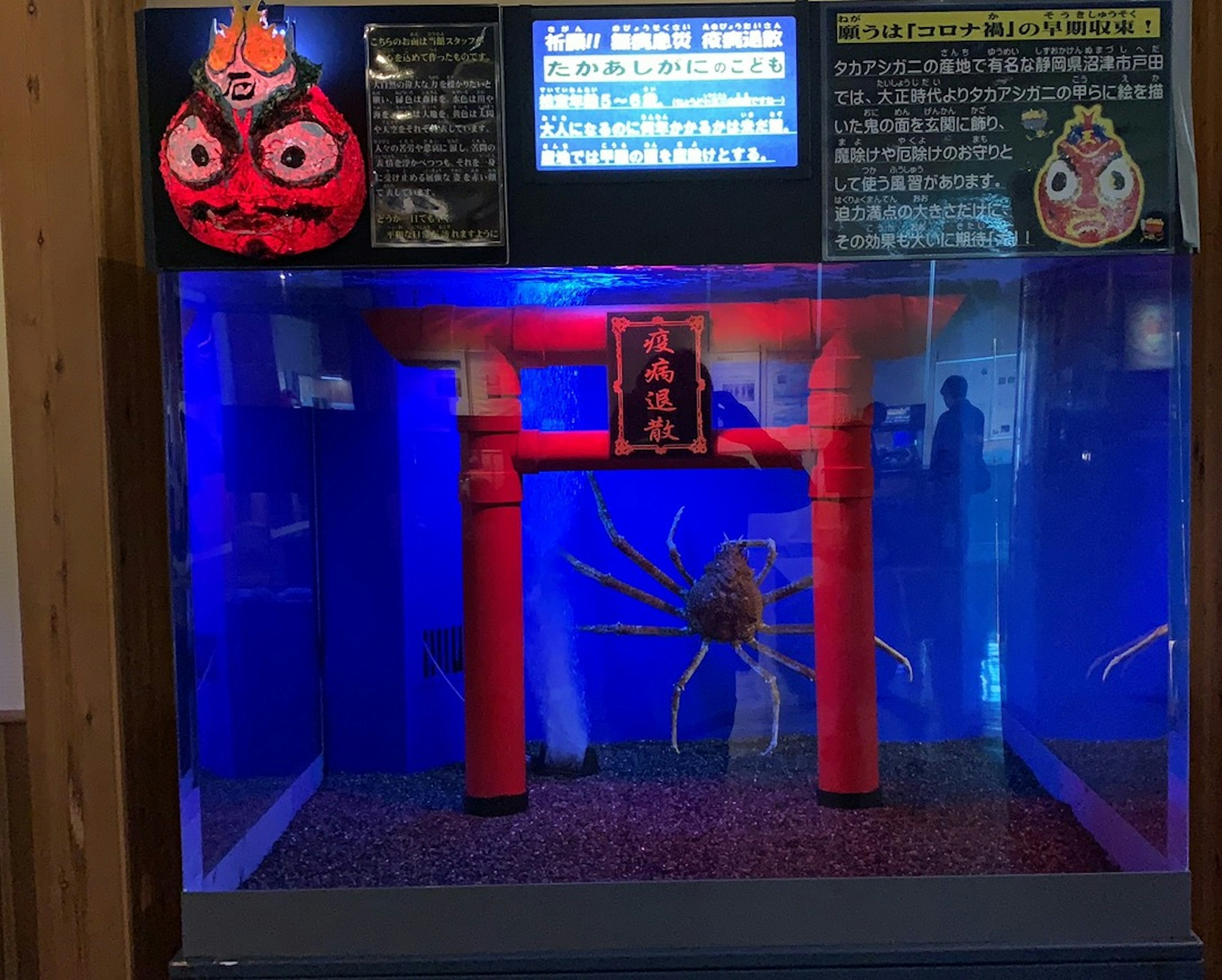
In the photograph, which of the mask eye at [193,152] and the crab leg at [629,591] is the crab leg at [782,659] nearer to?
the crab leg at [629,591]

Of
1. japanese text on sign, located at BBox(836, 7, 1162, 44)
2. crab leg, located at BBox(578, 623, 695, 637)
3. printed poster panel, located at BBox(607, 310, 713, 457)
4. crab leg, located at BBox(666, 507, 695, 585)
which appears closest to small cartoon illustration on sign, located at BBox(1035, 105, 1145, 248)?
japanese text on sign, located at BBox(836, 7, 1162, 44)

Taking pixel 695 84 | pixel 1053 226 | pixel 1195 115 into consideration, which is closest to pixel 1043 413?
pixel 1053 226

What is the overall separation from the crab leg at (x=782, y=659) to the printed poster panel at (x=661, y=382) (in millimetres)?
382

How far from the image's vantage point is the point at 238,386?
5.86 ft

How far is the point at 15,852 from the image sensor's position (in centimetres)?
195

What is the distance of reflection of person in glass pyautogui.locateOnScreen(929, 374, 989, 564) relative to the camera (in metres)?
1.79

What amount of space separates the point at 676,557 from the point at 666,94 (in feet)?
2.71

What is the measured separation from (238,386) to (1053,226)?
4.66ft

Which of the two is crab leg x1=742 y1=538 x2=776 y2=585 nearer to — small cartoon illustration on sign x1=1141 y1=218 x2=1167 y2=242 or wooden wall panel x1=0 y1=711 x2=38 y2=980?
small cartoon illustration on sign x1=1141 y1=218 x2=1167 y2=242

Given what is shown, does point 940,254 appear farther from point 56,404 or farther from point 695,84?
point 56,404

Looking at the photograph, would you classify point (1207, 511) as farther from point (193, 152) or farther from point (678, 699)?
point (193, 152)

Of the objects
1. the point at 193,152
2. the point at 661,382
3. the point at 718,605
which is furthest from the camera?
the point at 718,605

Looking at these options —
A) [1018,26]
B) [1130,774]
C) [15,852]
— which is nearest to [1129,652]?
[1130,774]

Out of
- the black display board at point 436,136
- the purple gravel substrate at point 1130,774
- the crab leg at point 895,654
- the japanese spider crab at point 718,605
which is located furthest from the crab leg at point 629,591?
the purple gravel substrate at point 1130,774
